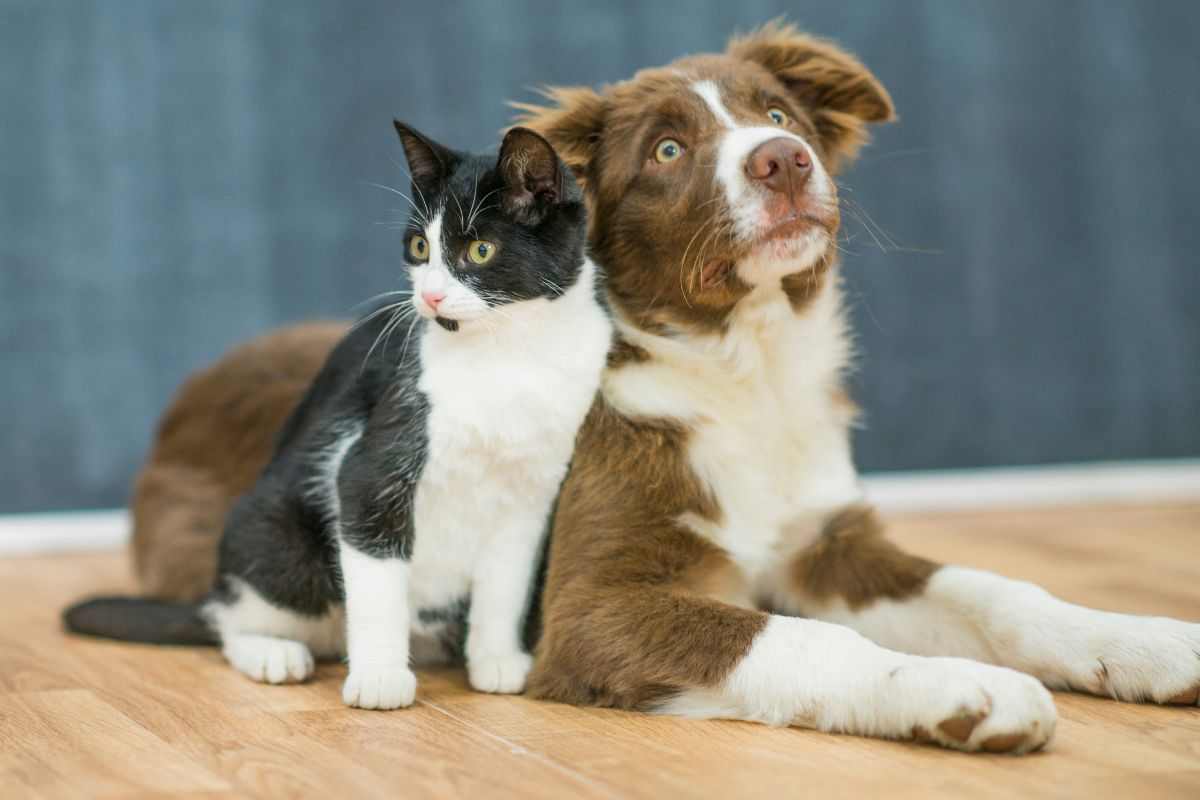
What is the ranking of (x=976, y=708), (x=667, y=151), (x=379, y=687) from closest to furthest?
(x=976, y=708), (x=379, y=687), (x=667, y=151)

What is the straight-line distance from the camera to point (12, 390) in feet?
10.9

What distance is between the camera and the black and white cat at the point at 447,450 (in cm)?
168

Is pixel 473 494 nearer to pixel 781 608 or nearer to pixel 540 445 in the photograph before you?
pixel 540 445

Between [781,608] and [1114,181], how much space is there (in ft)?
8.03

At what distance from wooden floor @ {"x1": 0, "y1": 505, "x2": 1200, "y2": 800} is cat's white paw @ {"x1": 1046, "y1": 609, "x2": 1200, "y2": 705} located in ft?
0.09

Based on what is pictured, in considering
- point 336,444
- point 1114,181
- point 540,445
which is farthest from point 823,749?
point 1114,181

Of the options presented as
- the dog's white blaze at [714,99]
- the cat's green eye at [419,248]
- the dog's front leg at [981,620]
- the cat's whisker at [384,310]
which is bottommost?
the dog's front leg at [981,620]

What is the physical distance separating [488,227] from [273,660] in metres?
0.66

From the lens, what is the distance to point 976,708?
4.57 feet

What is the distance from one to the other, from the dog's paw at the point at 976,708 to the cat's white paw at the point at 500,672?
Result: 1.78 ft

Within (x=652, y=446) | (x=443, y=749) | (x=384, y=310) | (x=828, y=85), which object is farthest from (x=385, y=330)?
(x=828, y=85)

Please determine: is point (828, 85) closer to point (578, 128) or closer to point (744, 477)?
point (578, 128)

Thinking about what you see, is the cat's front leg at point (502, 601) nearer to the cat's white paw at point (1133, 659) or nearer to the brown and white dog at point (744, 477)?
the brown and white dog at point (744, 477)

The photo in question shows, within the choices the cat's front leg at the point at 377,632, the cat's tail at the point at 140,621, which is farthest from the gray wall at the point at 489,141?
the cat's front leg at the point at 377,632
